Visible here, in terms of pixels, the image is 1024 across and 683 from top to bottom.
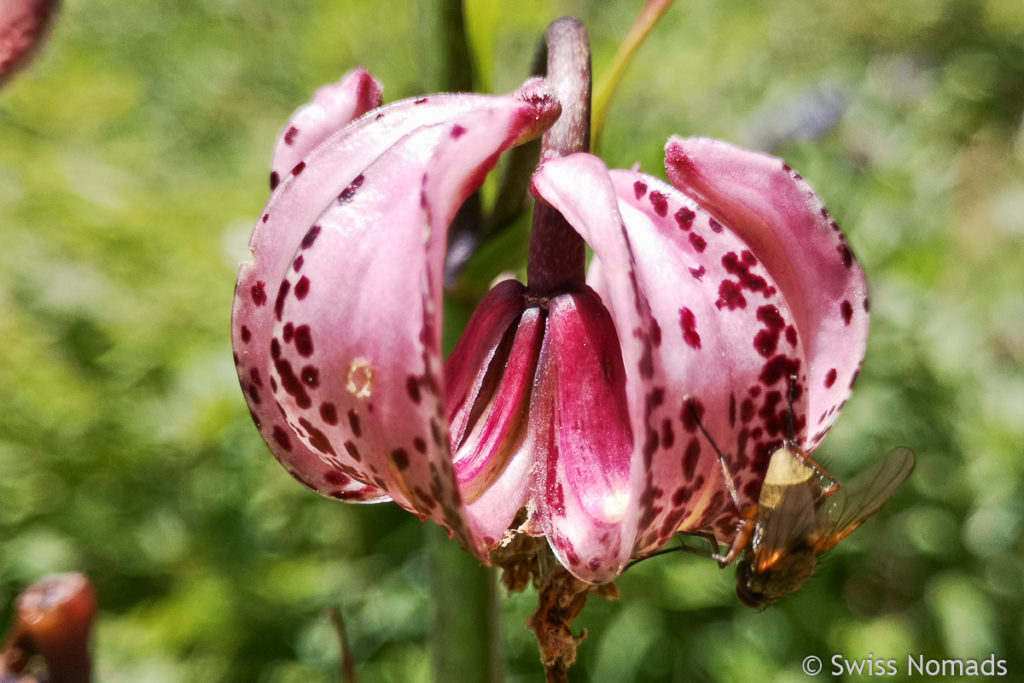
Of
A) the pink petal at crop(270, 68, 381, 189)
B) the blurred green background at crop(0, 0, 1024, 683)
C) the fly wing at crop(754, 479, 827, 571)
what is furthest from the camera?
the blurred green background at crop(0, 0, 1024, 683)

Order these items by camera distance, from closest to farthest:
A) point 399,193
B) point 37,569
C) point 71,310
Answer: point 399,193 < point 37,569 < point 71,310

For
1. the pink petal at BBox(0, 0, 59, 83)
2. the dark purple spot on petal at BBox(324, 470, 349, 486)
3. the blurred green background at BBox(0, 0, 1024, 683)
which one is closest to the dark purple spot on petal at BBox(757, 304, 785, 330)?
the dark purple spot on petal at BBox(324, 470, 349, 486)

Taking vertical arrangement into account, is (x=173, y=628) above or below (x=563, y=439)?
below

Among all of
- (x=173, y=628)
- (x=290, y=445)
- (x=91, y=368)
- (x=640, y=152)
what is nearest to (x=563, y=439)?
(x=290, y=445)

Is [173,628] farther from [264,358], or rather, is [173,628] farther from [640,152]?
[264,358]

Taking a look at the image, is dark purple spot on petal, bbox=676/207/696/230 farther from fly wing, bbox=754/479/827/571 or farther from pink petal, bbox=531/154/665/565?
fly wing, bbox=754/479/827/571
